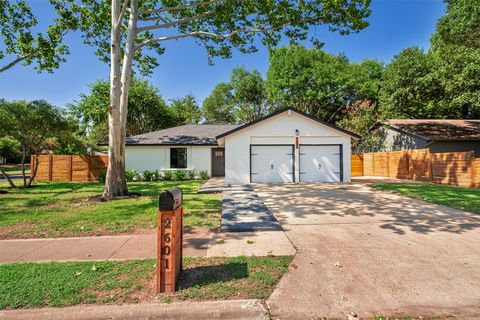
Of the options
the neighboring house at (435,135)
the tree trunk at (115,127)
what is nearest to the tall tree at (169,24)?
the tree trunk at (115,127)

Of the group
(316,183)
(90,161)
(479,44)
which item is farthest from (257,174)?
(479,44)

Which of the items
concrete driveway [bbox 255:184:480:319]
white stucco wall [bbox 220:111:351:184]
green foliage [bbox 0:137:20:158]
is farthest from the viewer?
green foliage [bbox 0:137:20:158]

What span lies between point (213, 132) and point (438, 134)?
17022mm

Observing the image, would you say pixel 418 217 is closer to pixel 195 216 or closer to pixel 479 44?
pixel 195 216

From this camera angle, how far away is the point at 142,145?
59.4ft

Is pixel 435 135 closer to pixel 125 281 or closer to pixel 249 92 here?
pixel 249 92

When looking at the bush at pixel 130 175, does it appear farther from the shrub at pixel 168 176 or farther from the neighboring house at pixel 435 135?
the neighboring house at pixel 435 135

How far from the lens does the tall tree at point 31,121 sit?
13.2 metres

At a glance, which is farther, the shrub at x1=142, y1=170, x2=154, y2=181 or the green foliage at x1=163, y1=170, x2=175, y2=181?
the green foliage at x1=163, y1=170, x2=175, y2=181

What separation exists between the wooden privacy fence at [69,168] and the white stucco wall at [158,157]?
1925 millimetres

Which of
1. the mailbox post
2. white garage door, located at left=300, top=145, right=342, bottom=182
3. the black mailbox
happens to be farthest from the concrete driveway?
white garage door, located at left=300, top=145, right=342, bottom=182

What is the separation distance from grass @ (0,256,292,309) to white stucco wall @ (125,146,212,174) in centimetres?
1488

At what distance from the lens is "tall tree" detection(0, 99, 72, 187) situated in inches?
518

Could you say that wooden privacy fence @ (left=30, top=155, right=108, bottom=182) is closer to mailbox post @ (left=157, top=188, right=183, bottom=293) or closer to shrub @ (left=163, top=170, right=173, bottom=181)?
shrub @ (left=163, top=170, right=173, bottom=181)
